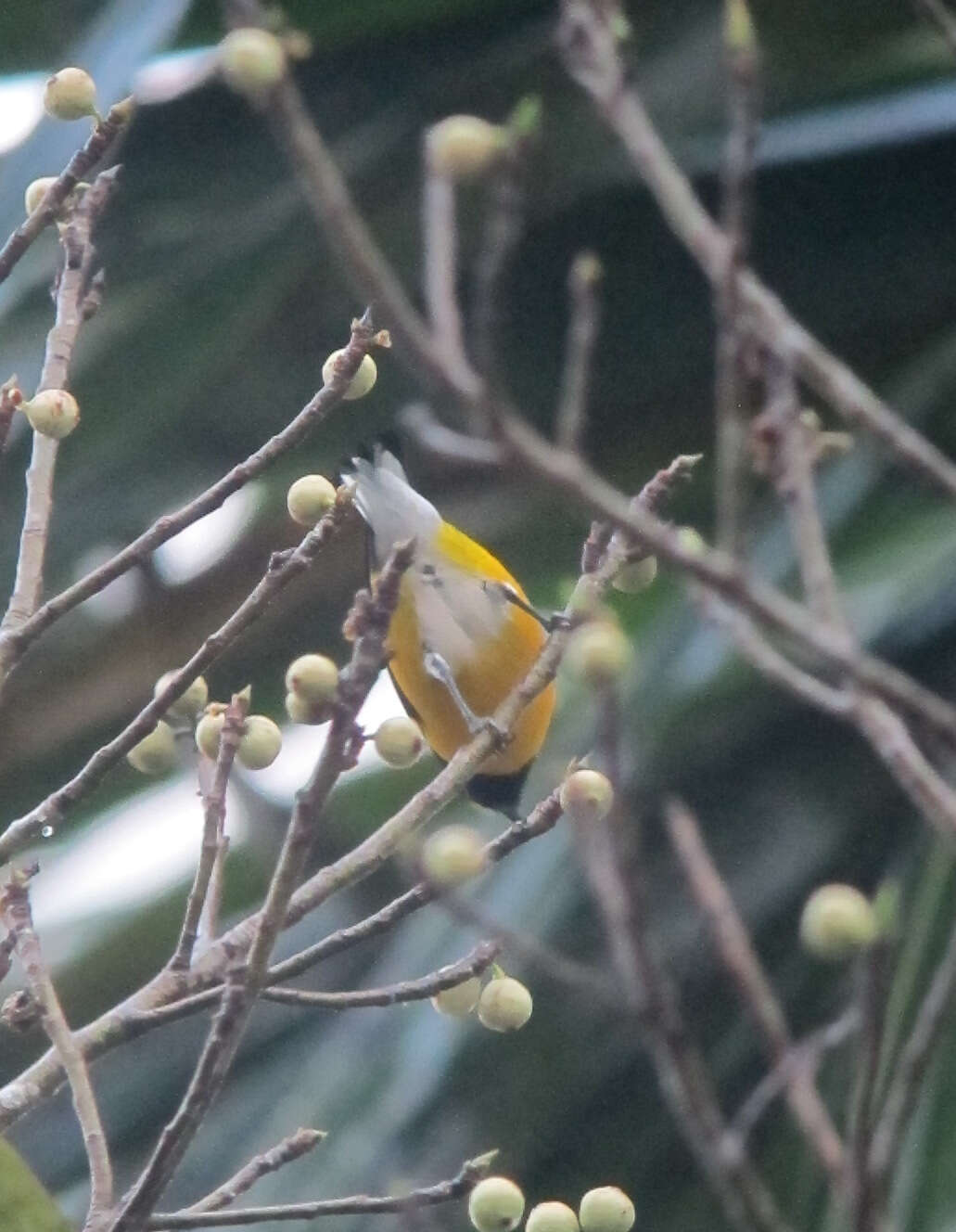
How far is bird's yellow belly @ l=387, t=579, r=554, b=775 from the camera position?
5.65ft

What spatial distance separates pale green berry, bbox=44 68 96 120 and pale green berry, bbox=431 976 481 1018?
0.43m

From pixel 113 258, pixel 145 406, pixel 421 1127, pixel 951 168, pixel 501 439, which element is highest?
pixel 113 258

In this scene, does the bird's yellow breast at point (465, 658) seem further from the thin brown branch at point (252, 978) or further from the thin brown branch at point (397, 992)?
the thin brown branch at point (252, 978)

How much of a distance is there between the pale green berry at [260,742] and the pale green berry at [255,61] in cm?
41

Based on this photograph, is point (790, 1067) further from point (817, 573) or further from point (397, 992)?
point (397, 992)

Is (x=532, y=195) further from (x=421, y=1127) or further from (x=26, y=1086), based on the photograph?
(x=26, y=1086)

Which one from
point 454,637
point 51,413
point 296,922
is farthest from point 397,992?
point 454,637

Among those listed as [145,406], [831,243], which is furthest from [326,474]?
[831,243]

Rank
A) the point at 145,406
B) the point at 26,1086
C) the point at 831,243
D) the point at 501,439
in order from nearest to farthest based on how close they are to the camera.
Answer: the point at 501,439 → the point at 26,1086 → the point at 145,406 → the point at 831,243

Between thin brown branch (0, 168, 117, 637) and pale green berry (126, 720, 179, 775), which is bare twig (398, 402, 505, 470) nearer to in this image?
thin brown branch (0, 168, 117, 637)

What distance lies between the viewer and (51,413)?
790mm

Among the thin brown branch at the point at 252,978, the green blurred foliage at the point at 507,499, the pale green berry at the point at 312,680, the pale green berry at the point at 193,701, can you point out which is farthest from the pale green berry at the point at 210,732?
the green blurred foliage at the point at 507,499

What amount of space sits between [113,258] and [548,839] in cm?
65

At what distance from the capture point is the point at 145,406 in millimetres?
1625
